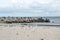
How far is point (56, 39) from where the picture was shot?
3061cm

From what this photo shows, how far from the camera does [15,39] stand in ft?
97.2

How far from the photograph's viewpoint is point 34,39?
97.9 ft

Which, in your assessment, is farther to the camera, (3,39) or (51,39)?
(51,39)

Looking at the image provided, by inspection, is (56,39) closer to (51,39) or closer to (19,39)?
(51,39)

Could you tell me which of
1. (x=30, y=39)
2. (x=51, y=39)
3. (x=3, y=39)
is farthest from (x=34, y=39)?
(x=3, y=39)

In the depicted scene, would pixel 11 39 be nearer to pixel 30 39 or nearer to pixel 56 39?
pixel 30 39

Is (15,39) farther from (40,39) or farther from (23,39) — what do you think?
(40,39)

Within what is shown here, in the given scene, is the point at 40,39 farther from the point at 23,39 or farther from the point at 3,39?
the point at 3,39

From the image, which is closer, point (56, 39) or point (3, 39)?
point (3, 39)

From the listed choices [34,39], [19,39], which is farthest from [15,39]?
[34,39]

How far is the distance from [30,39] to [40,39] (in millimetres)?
1455

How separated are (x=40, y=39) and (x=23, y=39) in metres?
2.47

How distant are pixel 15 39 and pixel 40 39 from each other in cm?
362

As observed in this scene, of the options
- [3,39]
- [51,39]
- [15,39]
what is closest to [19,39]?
[15,39]
